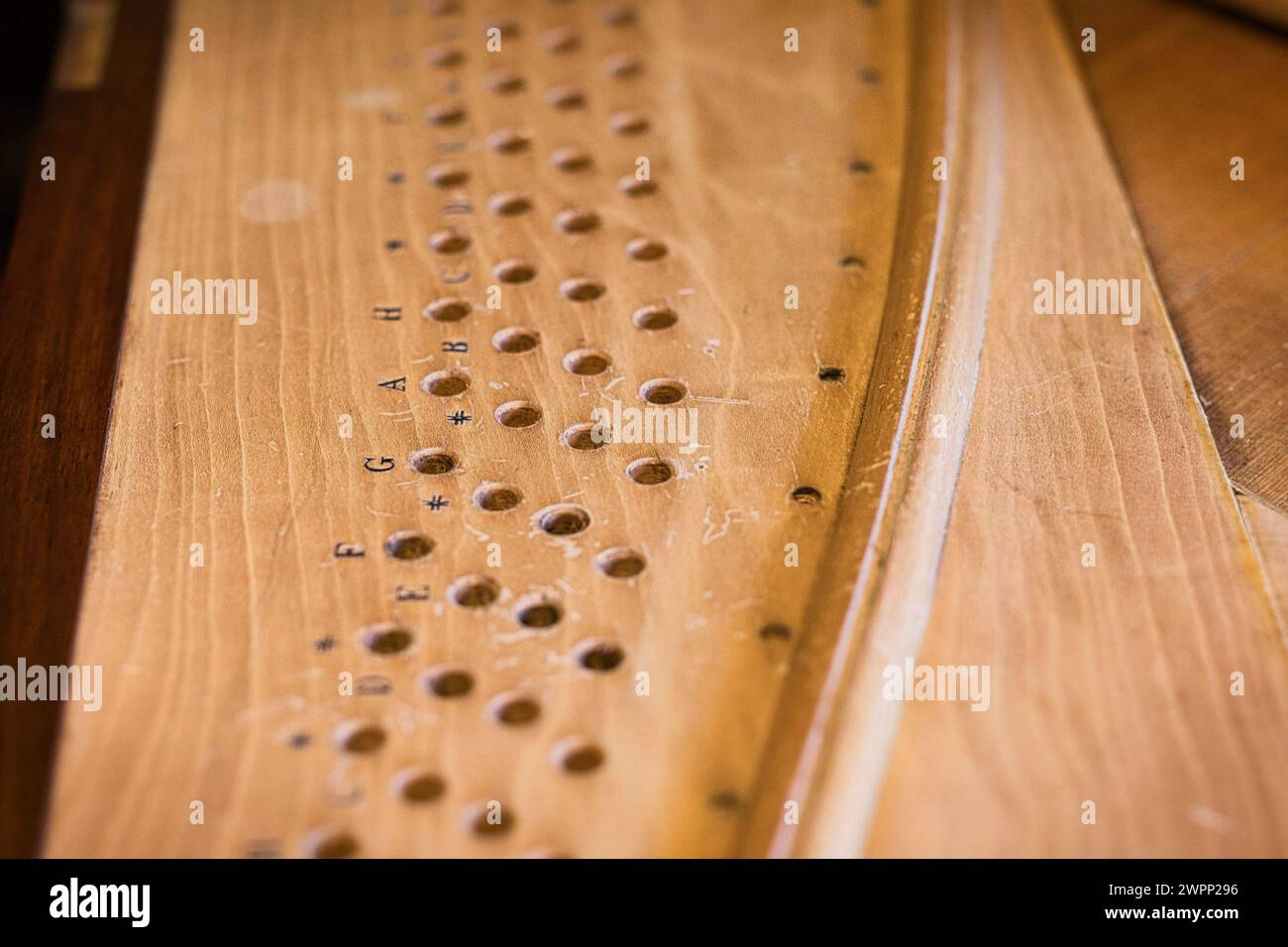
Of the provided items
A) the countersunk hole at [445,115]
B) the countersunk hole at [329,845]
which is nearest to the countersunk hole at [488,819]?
the countersunk hole at [329,845]

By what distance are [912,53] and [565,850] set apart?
5.32 ft

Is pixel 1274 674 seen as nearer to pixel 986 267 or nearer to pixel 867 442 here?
pixel 867 442

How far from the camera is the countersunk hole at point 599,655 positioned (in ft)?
4.42

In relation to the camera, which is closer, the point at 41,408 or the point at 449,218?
the point at 41,408

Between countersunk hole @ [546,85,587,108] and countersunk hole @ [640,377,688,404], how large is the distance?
77 centimetres

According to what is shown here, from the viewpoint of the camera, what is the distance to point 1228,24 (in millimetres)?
2340

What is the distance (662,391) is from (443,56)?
3.40ft

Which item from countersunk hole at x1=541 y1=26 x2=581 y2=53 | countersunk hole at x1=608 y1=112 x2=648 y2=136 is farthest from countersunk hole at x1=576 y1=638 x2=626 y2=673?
countersunk hole at x1=541 y1=26 x2=581 y2=53

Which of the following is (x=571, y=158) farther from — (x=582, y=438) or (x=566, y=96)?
(x=582, y=438)

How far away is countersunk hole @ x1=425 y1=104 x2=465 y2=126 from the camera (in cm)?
222

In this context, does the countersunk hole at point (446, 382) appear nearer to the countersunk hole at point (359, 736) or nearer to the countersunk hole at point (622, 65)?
the countersunk hole at point (359, 736)

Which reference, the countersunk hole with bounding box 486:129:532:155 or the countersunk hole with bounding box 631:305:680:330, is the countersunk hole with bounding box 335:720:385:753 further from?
the countersunk hole with bounding box 486:129:532:155
